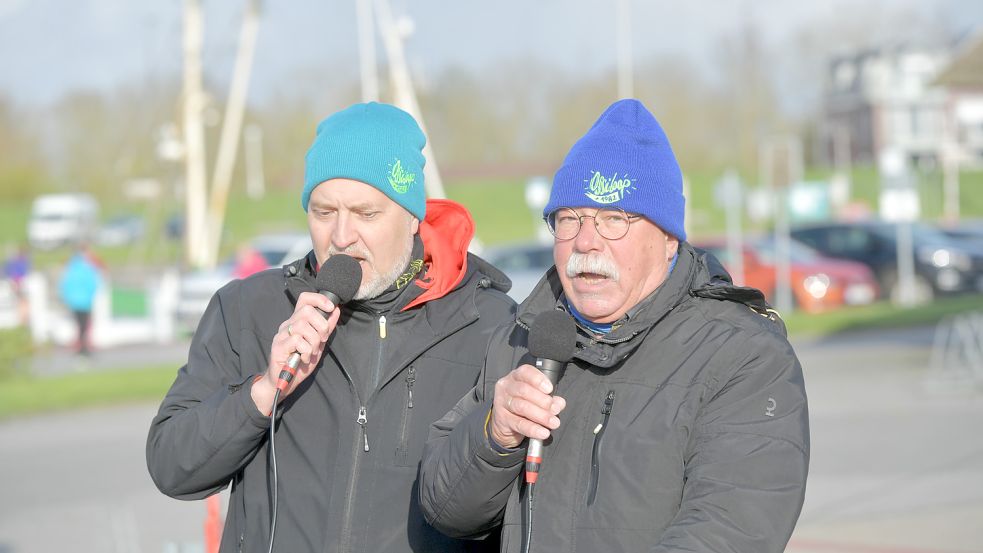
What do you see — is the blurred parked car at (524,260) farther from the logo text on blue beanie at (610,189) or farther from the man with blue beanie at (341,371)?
the logo text on blue beanie at (610,189)

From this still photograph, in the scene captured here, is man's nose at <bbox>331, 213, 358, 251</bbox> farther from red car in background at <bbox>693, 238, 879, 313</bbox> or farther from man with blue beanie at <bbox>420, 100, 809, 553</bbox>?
red car in background at <bbox>693, 238, 879, 313</bbox>

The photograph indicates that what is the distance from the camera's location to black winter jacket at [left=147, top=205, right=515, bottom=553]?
10.2 ft

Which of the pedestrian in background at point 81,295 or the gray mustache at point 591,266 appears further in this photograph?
the pedestrian in background at point 81,295

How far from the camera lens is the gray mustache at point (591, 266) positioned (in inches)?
104

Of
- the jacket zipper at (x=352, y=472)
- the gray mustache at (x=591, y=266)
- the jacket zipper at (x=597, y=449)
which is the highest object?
the gray mustache at (x=591, y=266)

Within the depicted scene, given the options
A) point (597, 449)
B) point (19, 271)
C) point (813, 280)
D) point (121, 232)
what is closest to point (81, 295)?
point (19, 271)

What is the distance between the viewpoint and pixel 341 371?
3268 mm

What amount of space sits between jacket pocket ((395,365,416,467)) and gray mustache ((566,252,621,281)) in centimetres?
73

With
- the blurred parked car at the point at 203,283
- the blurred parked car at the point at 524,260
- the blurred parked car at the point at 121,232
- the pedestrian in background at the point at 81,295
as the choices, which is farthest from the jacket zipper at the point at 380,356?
the blurred parked car at the point at 121,232

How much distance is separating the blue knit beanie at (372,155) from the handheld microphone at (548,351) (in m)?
0.99

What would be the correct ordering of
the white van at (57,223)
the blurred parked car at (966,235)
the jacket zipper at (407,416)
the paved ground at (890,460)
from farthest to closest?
the white van at (57,223) → the blurred parked car at (966,235) → the paved ground at (890,460) → the jacket zipper at (407,416)

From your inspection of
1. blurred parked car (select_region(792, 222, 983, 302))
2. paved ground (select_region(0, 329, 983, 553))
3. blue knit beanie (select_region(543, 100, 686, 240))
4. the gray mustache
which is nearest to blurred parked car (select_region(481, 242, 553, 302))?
paved ground (select_region(0, 329, 983, 553))

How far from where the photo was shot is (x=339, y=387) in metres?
3.26

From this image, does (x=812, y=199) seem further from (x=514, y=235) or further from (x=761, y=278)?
(x=514, y=235)
